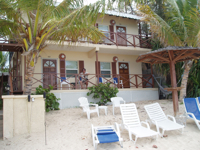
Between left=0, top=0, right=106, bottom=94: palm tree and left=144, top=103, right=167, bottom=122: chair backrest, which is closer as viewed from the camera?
left=144, top=103, right=167, bottom=122: chair backrest

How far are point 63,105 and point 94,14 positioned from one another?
218 inches

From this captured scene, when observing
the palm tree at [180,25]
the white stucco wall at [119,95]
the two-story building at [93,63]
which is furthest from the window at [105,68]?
the palm tree at [180,25]

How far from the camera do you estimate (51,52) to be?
456 inches

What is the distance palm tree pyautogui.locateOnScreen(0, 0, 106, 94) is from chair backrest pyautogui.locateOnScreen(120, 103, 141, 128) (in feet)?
10.2

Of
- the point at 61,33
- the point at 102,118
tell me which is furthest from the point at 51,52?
the point at 102,118

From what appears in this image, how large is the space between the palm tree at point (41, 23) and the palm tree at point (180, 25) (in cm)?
439

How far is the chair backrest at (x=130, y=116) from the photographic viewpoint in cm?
545

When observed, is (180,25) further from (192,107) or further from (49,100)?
(49,100)

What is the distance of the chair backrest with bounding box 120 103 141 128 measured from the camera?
545cm

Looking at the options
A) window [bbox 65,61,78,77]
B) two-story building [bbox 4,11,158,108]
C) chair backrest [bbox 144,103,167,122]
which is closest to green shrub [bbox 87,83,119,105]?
two-story building [bbox 4,11,158,108]

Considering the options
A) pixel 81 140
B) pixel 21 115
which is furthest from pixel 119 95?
pixel 21 115

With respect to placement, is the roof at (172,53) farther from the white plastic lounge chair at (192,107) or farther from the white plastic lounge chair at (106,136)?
the white plastic lounge chair at (106,136)

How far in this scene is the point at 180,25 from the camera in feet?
31.6

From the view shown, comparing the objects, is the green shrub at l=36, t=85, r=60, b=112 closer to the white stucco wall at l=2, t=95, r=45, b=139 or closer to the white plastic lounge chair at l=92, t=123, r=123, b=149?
the white stucco wall at l=2, t=95, r=45, b=139
